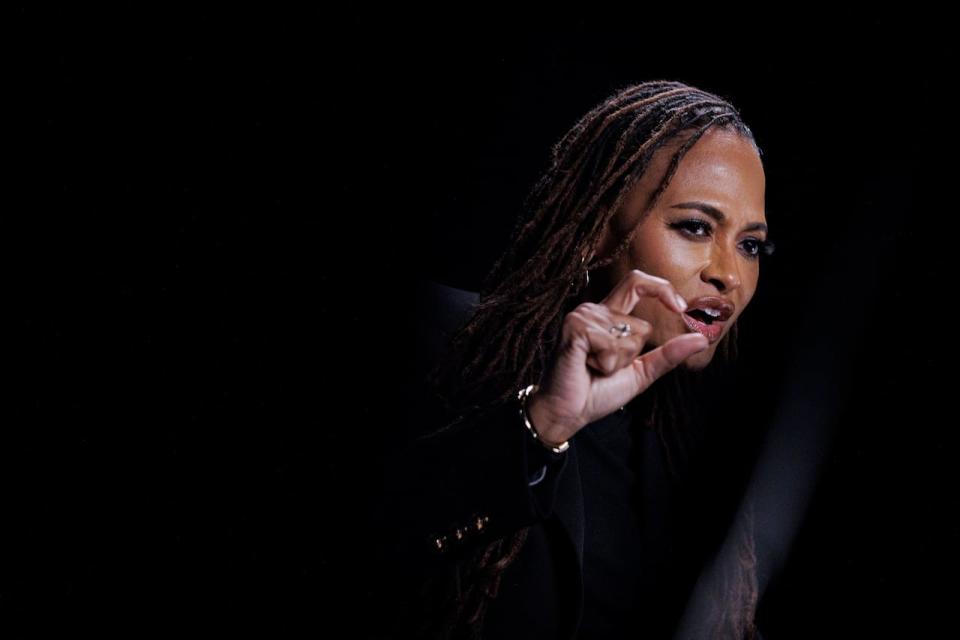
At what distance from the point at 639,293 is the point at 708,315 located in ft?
1.30

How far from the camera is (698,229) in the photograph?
5.14 feet

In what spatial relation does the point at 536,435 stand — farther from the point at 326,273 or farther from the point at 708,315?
the point at 326,273

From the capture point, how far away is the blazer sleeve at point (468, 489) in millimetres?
1246

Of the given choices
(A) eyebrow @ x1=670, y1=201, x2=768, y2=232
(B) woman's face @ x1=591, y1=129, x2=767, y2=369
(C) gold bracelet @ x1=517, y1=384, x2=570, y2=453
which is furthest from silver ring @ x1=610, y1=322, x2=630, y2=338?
(A) eyebrow @ x1=670, y1=201, x2=768, y2=232

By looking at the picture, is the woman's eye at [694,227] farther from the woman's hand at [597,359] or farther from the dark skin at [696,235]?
the woman's hand at [597,359]

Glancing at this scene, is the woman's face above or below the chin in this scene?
above

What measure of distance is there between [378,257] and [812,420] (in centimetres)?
96

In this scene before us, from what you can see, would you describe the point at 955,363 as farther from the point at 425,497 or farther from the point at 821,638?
the point at 425,497

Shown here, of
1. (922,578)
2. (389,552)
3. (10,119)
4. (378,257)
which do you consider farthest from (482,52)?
(922,578)

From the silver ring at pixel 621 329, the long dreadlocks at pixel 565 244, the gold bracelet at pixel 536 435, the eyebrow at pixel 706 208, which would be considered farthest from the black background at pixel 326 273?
the silver ring at pixel 621 329

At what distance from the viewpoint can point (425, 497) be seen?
133cm

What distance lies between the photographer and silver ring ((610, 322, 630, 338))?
3.95ft

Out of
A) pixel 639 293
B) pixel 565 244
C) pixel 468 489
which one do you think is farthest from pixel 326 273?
pixel 639 293

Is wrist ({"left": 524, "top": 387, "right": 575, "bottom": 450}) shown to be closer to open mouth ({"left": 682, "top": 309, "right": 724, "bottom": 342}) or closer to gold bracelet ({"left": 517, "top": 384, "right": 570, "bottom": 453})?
gold bracelet ({"left": 517, "top": 384, "right": 570, "bottom": 453})
